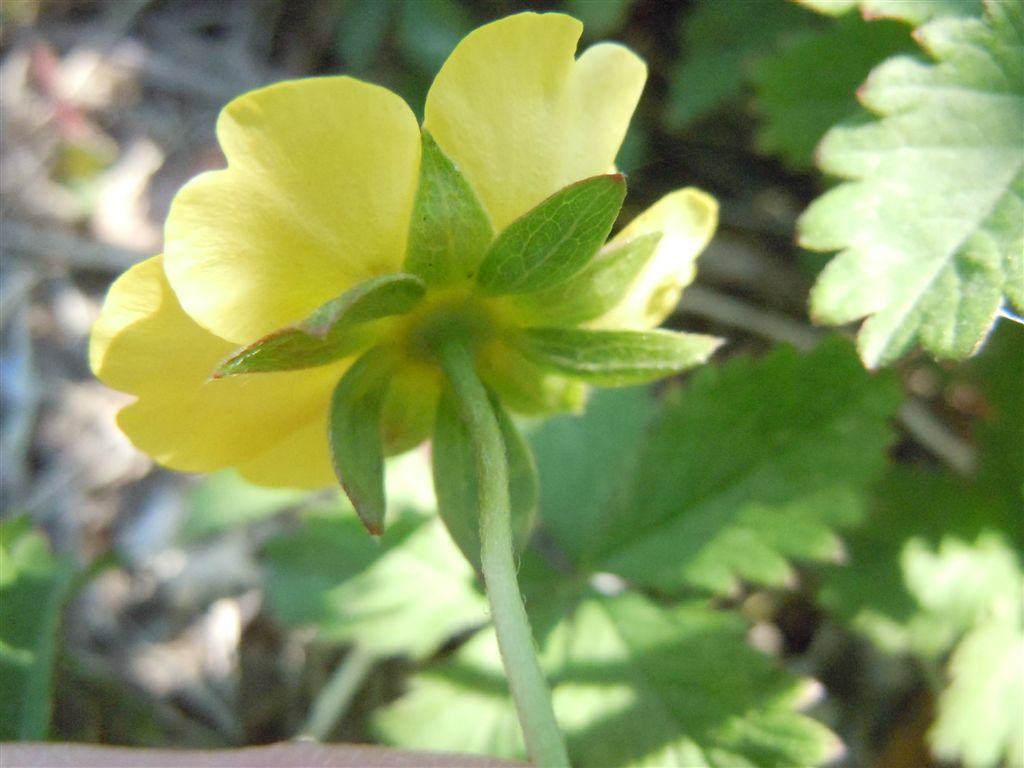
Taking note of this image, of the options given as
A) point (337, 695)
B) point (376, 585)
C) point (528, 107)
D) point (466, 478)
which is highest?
point (528, 107)

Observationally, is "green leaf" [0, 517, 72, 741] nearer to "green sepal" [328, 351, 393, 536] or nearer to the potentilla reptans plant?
the potentilla reptans plant

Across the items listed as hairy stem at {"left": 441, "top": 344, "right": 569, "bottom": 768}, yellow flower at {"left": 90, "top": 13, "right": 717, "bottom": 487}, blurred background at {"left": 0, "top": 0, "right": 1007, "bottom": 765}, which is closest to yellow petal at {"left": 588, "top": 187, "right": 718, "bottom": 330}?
yellow flower at {"left": 90, "top": 13, "right": 717, "bottom": 487}

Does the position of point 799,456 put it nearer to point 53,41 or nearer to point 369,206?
point 369,206

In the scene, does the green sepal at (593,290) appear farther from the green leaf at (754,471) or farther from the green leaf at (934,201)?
the green leaf at (754,471)

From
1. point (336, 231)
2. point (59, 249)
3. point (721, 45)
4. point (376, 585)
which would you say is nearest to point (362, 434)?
point (336, 231)

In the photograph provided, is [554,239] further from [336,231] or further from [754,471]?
[754,471]

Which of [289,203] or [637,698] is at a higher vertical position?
[289,203]

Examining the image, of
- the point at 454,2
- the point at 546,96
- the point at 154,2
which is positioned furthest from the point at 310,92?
the point at 154,2
